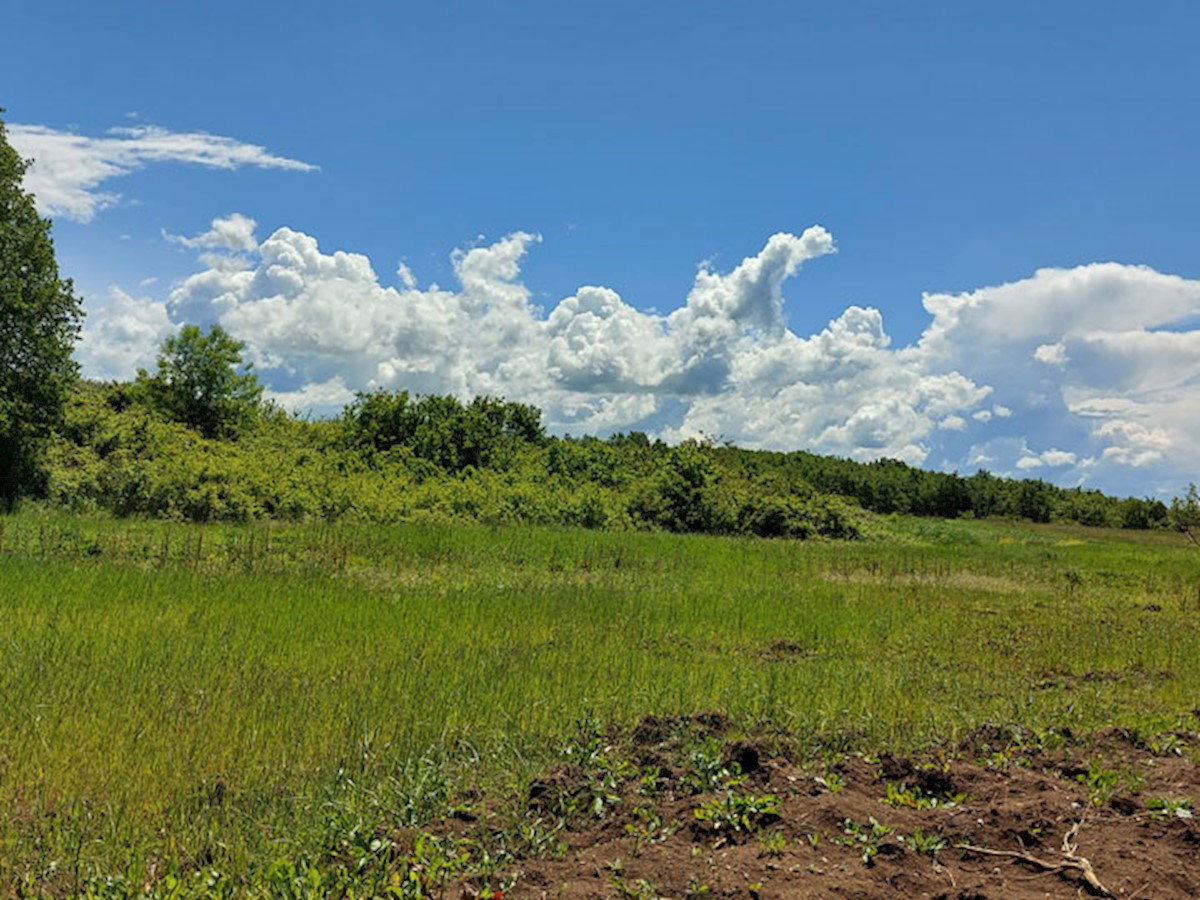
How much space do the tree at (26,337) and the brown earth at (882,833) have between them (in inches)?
1009

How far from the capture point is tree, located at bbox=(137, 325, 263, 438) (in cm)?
3816

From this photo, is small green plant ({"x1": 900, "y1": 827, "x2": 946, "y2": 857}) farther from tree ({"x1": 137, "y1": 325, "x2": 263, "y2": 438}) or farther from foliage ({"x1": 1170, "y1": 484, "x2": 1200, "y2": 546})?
tree ({"x1": 137, "y1": 325, "x2": 263, "y2": 438})

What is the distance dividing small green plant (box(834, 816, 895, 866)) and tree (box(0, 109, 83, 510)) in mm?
26459

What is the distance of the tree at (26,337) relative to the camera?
80.5 feet

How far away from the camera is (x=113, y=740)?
581cm

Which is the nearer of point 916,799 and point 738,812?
point 738,812

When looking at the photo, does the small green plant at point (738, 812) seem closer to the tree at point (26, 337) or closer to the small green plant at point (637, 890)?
the small green plant at point (637, 890)

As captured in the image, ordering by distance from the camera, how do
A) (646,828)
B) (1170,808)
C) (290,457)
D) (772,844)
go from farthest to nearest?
1. (290,457)
2. (1170,808)
3. (646,828)
4. (772,844)

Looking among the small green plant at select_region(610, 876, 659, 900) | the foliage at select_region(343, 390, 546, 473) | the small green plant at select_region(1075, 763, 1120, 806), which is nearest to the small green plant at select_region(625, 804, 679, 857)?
the small green plant at select_region(610, 876, 659, 900)

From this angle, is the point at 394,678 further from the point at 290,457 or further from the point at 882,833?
the point at 290,457

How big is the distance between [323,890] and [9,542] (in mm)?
17111

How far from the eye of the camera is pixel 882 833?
436 centimetres

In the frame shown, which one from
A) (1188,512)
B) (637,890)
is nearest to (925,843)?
(637,890)

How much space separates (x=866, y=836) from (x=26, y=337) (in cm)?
2803
